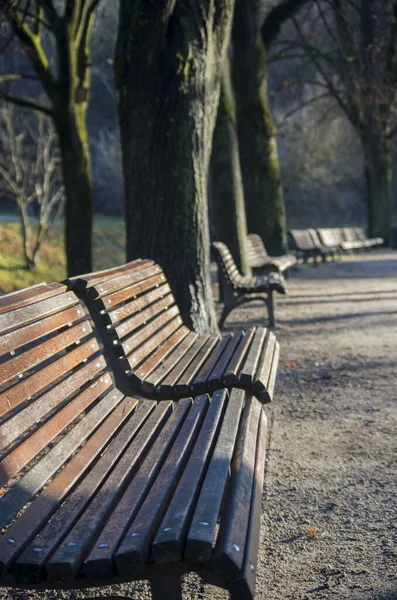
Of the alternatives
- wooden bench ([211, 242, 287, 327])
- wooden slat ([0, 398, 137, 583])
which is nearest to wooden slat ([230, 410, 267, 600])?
wooden slat ([0, 398, 137, 583])

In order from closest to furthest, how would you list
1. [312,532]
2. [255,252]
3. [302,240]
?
[312,532]
[255,252]
[302,240]

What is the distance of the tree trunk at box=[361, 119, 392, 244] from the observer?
2539 centimetres

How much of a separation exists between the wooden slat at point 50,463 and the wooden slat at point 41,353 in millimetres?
292

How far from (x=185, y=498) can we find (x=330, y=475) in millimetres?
1960

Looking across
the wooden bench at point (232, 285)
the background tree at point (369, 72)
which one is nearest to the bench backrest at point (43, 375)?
the wooden bench at point (232, 285)

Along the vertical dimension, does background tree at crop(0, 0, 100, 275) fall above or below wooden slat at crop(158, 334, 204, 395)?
above

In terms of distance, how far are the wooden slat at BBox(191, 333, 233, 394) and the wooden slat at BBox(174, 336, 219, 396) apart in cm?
2

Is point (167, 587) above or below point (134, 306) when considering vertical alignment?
below

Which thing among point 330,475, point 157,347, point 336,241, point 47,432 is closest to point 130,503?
point 47,432

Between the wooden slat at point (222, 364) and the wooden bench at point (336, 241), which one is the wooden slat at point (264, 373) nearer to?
the wooden slat at point (222, 364)

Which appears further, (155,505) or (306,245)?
(306,245)

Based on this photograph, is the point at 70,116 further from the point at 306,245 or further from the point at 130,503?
the point at 130,503

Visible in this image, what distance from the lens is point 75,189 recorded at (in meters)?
12.2

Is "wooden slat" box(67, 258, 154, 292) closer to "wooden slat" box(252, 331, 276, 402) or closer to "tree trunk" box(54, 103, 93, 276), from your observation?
"wooden slat" box(252, 331, 276, 402)
